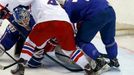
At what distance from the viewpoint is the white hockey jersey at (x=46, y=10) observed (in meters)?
1.55

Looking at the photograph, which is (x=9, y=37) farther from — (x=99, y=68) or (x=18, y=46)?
(x=99, y=68)

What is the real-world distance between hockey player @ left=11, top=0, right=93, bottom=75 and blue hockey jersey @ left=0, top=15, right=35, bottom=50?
0.16 meters

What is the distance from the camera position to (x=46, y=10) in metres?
1.57

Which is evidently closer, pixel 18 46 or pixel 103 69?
pixel 103 69

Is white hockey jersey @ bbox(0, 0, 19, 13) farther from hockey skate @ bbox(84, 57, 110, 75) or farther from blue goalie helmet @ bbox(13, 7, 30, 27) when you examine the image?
hockey skate @ bbox(84, 57, 110, 75)

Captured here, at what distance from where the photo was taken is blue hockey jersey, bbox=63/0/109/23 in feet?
5.72

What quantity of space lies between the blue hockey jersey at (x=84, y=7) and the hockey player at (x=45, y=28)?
0.14 m

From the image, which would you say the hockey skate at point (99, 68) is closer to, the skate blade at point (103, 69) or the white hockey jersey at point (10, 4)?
the skate blade at point (103, 69)

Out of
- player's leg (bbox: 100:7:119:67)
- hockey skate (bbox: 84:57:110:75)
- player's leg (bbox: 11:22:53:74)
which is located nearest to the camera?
player's leg (bbox: 11:22:53:74)

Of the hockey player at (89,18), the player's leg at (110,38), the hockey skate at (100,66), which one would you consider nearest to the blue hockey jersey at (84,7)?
the hockey player at (89,18)

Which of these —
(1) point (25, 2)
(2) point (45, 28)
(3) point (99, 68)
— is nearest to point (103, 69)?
(3) point (99, 68)

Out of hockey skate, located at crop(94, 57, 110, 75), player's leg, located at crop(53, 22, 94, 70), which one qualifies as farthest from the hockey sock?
hockey skate, located at crop(94, 57, 110, 75)

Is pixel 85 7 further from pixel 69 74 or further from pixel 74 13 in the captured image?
pixel 69 74

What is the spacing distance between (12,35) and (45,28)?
315 mm
